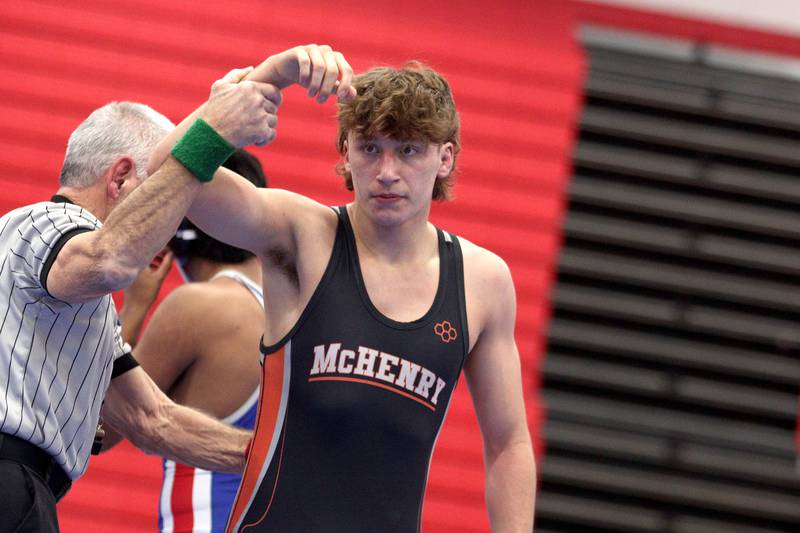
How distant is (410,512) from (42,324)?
3.03 ft

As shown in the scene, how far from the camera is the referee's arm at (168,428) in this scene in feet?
10.2

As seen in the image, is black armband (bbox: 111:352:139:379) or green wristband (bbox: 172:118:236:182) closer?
green wristband (bbox: 172:118:236:182)

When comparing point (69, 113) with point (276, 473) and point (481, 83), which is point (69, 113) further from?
point (276, 473)

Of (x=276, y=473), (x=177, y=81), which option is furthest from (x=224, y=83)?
(x=177, y=81)

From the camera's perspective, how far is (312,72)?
2352mm

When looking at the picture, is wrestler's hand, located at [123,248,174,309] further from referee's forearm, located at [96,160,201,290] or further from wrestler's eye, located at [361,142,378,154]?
referee's forearm, located at [96,160,201,290]

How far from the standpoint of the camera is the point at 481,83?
21.1 ft

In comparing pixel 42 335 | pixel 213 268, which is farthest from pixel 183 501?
pixel 42 335

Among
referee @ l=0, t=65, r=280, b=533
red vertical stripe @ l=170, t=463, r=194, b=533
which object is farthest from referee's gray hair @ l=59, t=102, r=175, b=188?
red vertical stripe @ l=170, t=463, r=194, b=533

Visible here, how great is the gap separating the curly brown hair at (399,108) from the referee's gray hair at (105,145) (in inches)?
19.6

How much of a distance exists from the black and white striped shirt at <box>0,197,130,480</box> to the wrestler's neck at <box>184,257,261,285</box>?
1.01 meters

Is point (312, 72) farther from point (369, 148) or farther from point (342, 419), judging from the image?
point (342, 419)

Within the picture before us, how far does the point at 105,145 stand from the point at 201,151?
588 mm

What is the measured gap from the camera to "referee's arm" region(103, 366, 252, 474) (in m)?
3.12
